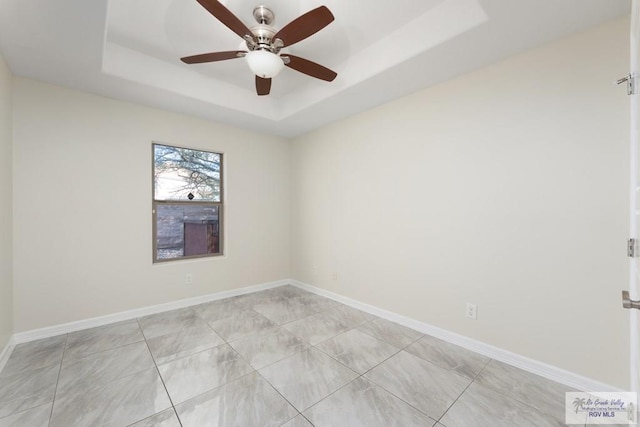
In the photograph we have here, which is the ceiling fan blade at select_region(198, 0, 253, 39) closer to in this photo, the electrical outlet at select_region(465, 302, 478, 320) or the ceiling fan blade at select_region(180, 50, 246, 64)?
the ceiling fan blade at select_region(180, 50, 246, 64)

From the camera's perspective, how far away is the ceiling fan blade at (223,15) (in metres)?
1.44

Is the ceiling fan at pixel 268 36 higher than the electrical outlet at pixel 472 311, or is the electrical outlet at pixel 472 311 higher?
the ceiling fan at pixel 268 36

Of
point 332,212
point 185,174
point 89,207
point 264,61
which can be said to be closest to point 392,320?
point 332,212

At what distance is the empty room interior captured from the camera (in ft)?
5.53

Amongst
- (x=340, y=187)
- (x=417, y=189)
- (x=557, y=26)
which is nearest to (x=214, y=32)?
(x=340, y=187)

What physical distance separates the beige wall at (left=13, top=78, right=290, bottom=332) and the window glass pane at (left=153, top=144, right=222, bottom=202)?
0.15 metres

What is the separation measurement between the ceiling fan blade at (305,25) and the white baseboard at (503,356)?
2.72 m

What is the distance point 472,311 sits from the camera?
2293 mm

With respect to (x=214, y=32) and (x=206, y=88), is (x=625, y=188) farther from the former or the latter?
(x=206, y=88)

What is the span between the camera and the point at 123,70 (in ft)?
8.00

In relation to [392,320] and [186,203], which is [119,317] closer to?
[186,203]

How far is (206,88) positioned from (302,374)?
3.05 meters

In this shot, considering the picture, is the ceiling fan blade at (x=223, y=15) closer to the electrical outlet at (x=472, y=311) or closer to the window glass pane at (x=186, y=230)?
the window glass pane at (x=186, y=230)

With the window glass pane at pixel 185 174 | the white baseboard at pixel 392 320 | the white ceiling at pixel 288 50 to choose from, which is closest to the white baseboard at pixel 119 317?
the white baseboard at pixel 392 320
